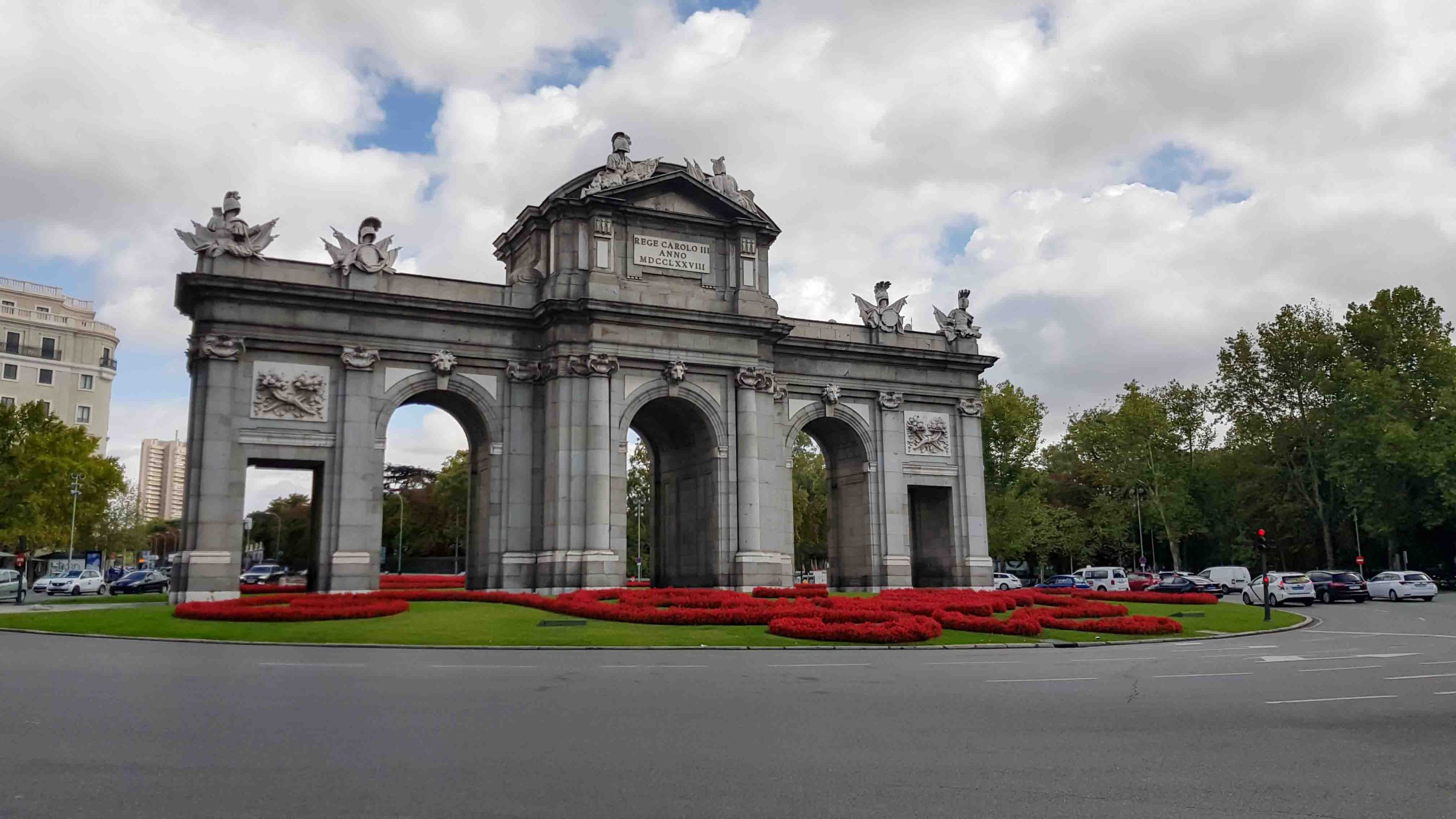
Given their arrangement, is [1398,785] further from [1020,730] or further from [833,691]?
[833,691]

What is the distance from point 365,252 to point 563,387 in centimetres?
933

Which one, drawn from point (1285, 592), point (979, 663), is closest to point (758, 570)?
point (979, 663)

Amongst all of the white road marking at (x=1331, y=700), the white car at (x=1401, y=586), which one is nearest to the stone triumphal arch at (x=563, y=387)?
the white car at (x=1401, y=586)

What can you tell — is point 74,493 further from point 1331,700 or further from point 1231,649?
point 1331,700

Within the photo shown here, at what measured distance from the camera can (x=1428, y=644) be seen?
2702cm

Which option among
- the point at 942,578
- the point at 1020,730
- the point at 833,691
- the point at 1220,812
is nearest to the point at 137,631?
the point at 833,691

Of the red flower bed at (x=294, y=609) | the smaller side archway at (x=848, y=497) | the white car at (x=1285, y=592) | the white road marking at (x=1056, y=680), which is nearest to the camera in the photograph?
the white road marking at (x=1056, y=680)

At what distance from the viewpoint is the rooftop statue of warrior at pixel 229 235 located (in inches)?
1522

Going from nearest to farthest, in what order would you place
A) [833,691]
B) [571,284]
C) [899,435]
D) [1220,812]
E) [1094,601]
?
[1220,812]
[833,691]
[1094,601]
[571,284]
[899,435]

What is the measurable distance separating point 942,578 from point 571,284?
76.6 ft

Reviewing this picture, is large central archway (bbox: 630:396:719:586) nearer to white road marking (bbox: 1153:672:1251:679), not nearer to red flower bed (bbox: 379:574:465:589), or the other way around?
red flower bed (bbox: 379:574:465:589)

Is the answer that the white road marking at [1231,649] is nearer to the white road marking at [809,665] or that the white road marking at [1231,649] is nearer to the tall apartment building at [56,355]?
the white road marking at [809,665]

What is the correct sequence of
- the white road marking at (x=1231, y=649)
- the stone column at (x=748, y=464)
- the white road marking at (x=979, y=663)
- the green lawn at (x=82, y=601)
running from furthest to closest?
the green lawn at (x=82, y=601) < the stone column at (x=748, y=464) < the white road marking at (x=1231, y=649) < the white road marking at (x=979, y=663)

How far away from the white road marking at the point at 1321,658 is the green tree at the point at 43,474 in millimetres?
69794
